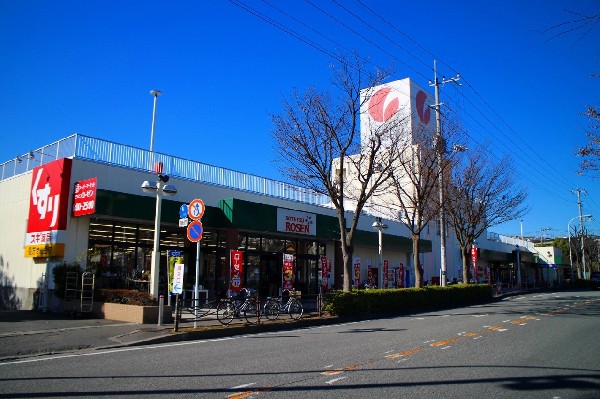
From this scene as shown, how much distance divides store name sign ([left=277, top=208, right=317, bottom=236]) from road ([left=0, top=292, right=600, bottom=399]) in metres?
10.6

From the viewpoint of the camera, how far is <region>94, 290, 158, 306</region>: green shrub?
15102mm

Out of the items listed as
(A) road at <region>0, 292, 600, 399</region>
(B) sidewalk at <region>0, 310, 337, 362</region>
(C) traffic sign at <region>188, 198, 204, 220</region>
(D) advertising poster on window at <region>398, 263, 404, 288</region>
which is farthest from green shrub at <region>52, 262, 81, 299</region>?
(D) advertising poster on window at <region>398, 263, 404, 288</region>

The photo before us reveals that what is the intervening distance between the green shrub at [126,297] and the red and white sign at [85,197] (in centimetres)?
294

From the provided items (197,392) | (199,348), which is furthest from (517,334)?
(197,392)

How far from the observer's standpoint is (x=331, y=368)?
325 inches

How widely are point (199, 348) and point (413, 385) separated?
556cm

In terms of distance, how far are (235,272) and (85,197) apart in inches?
257

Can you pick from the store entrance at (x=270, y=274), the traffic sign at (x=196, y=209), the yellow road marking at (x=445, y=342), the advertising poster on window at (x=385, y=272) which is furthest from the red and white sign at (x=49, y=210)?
the advertising poster on window at (x=385, y=272)

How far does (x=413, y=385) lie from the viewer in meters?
7.05

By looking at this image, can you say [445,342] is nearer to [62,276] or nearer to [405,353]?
[405,353]

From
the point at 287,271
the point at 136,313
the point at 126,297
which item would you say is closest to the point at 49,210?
the point at 126,297

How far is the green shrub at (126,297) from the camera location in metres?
15.1

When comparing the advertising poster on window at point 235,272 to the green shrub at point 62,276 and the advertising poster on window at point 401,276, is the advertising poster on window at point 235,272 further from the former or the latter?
the advertising poster on window at point 401,276

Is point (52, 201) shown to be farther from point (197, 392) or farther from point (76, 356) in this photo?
point (197, 392)
